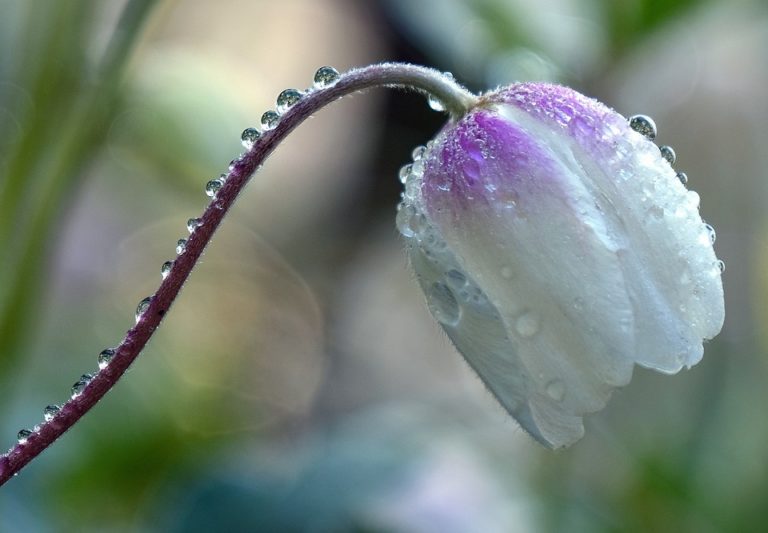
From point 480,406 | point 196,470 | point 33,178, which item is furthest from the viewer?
point 480,406

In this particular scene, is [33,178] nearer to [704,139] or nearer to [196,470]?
[196,470]

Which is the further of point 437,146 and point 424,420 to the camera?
point 424,420

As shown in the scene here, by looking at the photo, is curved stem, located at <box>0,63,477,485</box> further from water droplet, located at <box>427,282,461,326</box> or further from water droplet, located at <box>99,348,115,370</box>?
water droplet, located at <box>427,282,461,326</box>

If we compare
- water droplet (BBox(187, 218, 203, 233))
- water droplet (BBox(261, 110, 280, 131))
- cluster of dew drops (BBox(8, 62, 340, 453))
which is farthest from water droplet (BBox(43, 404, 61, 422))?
water droplet (BBox(261, 110, 280, 131))

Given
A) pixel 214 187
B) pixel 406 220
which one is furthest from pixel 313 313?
pixel 214 187

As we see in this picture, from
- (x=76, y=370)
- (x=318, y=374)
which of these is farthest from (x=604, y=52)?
(x=318, y=374)

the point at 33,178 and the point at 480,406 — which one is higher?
the point at 480,406

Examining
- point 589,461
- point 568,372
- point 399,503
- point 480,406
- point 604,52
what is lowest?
point 568,372

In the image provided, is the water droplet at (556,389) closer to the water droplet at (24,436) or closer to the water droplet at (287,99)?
the water droplet at (287,99)
